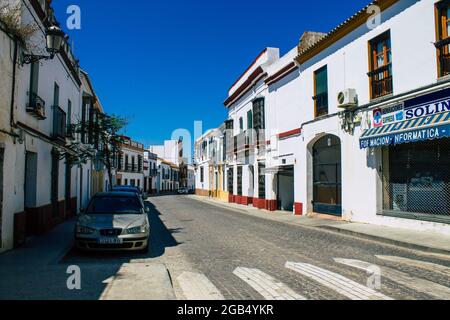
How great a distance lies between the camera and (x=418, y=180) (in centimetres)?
1183

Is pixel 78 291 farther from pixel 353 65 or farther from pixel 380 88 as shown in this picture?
pixel 353 65

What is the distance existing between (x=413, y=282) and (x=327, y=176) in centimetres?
1104

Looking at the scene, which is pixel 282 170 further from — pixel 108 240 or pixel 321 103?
pixel 108 240

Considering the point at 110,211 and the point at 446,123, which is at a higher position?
the point at 446,123

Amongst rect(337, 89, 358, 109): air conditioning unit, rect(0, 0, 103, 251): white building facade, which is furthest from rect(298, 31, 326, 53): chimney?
rect(0, 0, 103, 251): white building facade

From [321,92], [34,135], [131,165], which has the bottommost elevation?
[34,135]

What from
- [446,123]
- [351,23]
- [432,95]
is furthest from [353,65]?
[446,123]

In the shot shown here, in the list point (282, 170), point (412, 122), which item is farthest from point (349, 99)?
point (282, 170)

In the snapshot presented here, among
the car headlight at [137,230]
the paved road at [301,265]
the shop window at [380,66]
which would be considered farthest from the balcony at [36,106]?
the shop window at [380,66]

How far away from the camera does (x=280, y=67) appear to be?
21.2 metres

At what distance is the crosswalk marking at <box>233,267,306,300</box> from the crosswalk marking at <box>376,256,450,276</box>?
3.08 meters

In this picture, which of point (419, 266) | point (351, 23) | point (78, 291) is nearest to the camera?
point (78, 291)

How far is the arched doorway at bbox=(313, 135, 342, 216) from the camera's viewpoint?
16.2m
